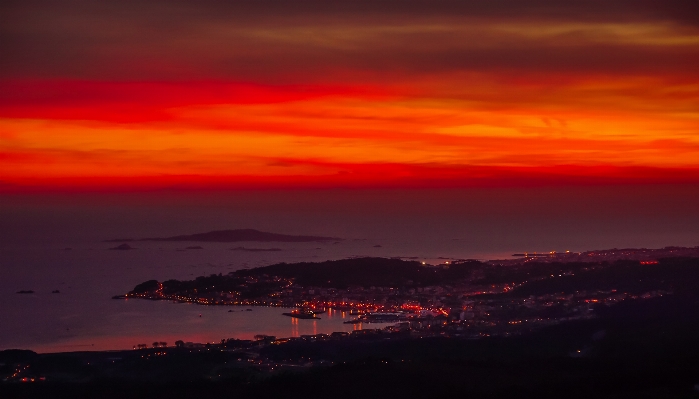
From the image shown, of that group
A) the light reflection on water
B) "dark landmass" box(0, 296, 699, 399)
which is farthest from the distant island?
"dark landmass" box(0, 296, 699, 399)

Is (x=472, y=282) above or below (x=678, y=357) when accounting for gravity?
above

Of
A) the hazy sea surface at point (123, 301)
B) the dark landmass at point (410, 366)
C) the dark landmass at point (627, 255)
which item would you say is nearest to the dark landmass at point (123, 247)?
the hazy sea surface at point (123, 301)

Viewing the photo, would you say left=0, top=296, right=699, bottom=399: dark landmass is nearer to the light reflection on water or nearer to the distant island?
the light reflection on water

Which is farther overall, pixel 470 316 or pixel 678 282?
pixel 678 282

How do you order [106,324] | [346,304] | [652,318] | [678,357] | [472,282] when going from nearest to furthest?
[678,357], [652,318], [106,324], [346,304], [472,282]

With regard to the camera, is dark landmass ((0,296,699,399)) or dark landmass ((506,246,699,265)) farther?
dark landmass ((506,246,699,265))

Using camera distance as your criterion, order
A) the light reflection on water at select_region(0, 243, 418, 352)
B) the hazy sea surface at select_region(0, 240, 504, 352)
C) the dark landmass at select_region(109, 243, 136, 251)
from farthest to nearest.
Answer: the dark landmass at select_region(109, 243, 136, 251)
the hazy sea surface at select_region(0, 240, 504, 352)
the light reflection on water at select_region(0, 243, 418, 352)

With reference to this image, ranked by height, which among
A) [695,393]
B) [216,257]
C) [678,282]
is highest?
[216,257]

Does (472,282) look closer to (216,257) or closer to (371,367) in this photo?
(371,367)

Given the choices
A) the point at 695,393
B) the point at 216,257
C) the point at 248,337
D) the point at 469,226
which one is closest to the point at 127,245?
the point at 216,257

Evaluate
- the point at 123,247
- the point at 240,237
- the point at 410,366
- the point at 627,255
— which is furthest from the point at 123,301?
the point at 240,237

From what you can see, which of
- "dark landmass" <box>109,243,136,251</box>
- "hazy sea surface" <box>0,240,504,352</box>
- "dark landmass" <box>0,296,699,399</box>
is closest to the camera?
"dark landmass" <box>0,296,699,399</box>
